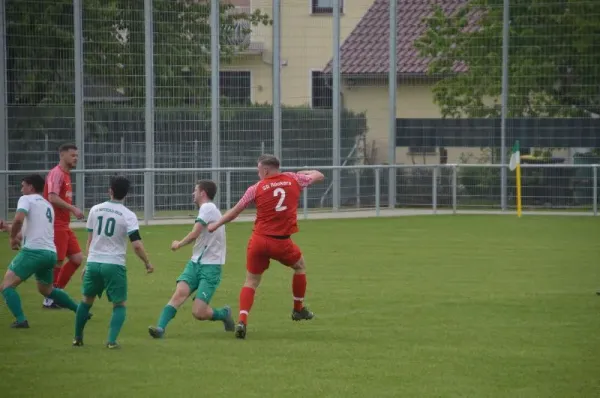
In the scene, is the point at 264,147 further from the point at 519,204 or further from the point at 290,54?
the point at 519,204

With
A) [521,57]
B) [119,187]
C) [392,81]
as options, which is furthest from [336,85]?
[119,187]

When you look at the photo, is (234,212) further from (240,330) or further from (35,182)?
(35,182)

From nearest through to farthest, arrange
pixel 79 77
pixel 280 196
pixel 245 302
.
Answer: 1. pixel 245 302
2. pixel 280 196
3. pixel 79 77

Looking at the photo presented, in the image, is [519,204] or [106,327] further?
[519,204]

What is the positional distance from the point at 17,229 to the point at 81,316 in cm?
162

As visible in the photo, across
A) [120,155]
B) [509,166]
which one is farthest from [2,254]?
[509,166]

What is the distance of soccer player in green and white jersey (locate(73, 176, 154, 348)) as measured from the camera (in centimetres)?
1010

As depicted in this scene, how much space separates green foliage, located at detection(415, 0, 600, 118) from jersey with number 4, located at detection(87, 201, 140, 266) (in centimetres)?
2046

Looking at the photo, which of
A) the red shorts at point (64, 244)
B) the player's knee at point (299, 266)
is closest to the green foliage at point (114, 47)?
the red shorts at point (64, 244)

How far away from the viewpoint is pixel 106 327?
1169 cm

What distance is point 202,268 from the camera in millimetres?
11000

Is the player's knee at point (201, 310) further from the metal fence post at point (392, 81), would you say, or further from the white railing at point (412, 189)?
the metal fence post at point (392, 81)

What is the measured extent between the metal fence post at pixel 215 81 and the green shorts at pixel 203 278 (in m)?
16.9

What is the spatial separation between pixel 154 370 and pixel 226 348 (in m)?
1.21
